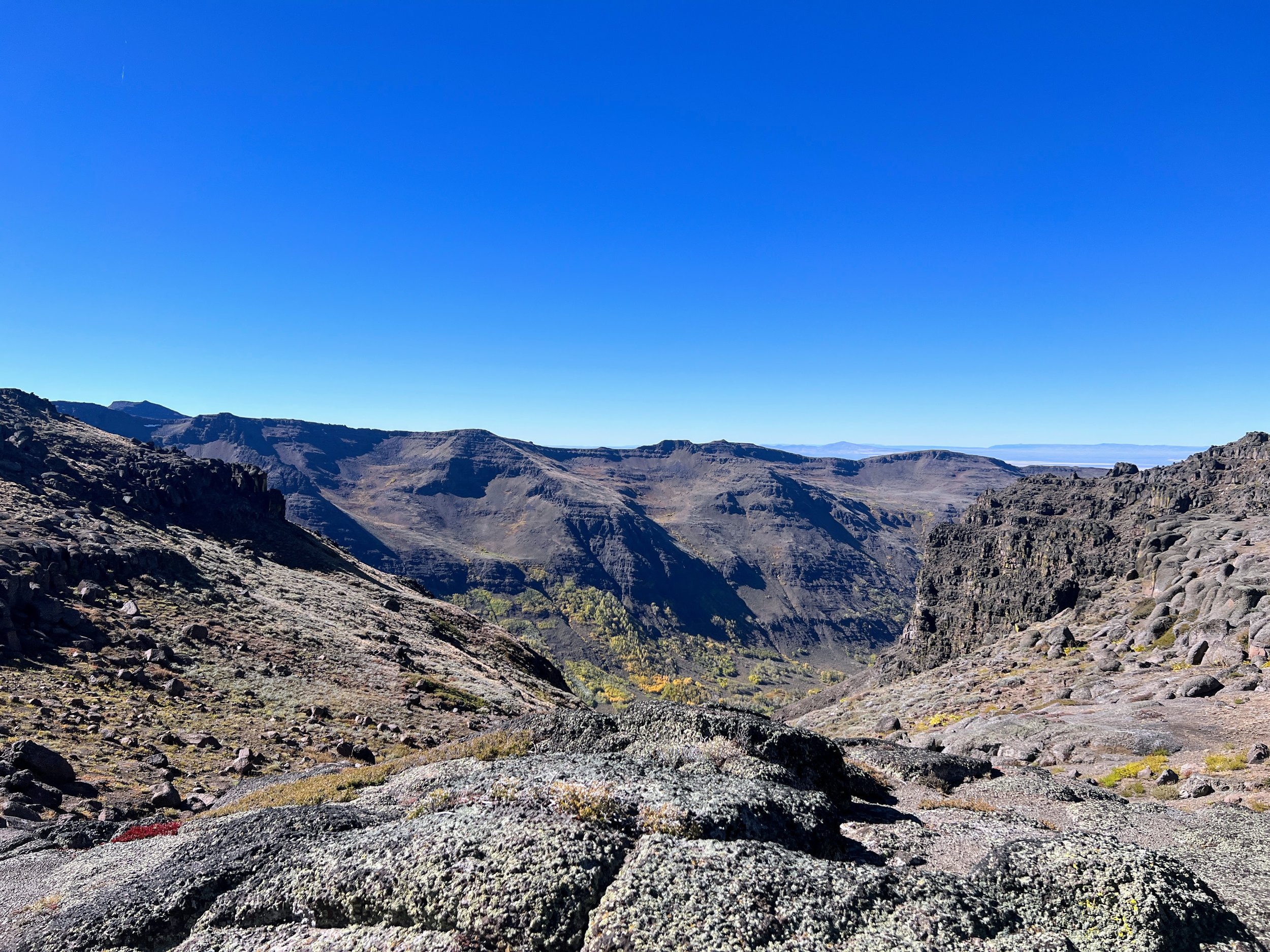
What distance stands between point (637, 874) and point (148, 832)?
59.9 ft

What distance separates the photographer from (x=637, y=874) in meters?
11.3

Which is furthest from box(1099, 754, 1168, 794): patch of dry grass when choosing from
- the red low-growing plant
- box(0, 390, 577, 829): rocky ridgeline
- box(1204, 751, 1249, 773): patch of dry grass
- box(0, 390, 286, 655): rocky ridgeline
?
box(0, 390, 286, 655): rocky ridgeline

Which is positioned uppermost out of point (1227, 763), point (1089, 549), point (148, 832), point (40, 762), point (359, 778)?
point (1089, 549)

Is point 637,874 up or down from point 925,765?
up

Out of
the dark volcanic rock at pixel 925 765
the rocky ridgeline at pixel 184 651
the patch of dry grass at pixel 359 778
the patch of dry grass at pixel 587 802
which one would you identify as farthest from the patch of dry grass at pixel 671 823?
the rocky ridgeline at pixel 184 651

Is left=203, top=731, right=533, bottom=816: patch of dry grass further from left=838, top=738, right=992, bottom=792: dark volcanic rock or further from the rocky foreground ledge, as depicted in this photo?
left=838, top=738, right=992, bottom=792: dark volcanic rock

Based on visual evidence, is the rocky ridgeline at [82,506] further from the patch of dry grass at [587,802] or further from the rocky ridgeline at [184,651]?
the patch of dry grass at [587,802]

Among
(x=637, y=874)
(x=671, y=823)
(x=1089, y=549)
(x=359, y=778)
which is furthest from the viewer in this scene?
(x=1089, y=549)

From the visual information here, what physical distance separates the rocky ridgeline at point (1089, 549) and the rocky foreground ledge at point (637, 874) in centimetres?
4153

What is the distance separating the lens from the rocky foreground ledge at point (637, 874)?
34.8 feet

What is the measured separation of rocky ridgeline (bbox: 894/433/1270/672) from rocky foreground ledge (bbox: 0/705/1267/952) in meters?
41.5

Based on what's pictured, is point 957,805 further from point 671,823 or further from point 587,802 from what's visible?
point 587,802

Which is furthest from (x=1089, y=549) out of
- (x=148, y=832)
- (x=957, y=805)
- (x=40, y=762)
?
(x=40, y=762)

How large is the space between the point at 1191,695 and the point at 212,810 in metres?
47.6
